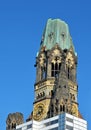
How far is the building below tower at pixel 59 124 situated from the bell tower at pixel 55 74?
8.15 ft

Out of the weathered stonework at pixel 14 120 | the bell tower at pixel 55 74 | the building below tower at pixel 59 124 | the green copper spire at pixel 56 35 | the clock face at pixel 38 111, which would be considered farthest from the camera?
the green copper spire at pixel 56 35

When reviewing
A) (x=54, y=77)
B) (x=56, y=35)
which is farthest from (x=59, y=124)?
(x=56, y=35)

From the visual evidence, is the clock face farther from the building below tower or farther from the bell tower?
the building below tower

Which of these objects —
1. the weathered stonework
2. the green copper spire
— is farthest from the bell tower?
the weathered stonework

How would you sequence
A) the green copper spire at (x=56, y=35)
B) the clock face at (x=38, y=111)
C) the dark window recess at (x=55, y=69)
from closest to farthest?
the clock face at (x=38, y=111)
the dark window recess at (x=55, y=69)
the green copper spire at (x=56, y=35)

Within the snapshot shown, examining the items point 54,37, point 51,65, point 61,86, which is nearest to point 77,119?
point 61,86

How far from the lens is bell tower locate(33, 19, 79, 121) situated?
113 metres

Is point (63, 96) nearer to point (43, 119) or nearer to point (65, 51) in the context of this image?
point (43, 119)

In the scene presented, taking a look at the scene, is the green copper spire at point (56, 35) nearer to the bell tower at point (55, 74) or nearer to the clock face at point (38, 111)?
the bell tower at point (55, 74)

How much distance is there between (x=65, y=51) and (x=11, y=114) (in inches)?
785

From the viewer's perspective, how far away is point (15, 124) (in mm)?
117688

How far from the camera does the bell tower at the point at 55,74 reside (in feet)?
370

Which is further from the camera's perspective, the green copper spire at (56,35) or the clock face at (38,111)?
the green copper spire at (56,35)

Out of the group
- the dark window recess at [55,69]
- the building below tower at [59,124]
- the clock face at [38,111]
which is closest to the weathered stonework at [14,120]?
the clock face at [38,111]
